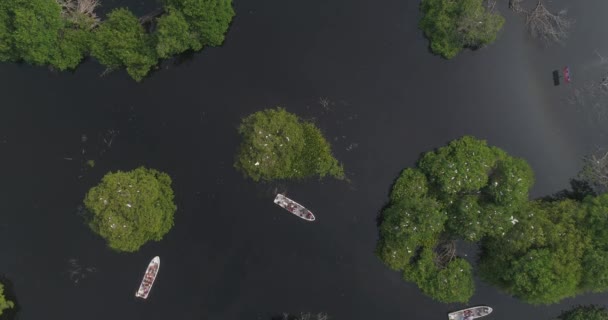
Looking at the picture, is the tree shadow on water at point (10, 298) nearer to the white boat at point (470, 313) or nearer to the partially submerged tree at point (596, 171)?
the white boat at point (470, 313)

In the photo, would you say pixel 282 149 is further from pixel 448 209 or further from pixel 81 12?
pixel 81 12

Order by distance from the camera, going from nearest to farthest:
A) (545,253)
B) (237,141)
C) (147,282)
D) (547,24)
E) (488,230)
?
(545,253) → (488,230) → (147,282) → (237,141) → (547,24)

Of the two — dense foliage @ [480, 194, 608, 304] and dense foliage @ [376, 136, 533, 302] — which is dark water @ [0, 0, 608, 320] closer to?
dense foliage @ [376, 136, 533, 302]

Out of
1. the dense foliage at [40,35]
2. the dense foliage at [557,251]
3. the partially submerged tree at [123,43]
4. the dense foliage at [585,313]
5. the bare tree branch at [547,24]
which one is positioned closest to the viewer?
the dense foliage at [40,35]

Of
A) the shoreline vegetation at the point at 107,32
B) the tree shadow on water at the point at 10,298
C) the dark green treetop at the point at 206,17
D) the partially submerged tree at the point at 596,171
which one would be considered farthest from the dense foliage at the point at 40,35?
the partially submerged tree at the point at 596,171

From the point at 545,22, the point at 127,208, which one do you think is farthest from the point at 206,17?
the point at 545,22

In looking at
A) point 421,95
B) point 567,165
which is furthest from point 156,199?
point 567,165
